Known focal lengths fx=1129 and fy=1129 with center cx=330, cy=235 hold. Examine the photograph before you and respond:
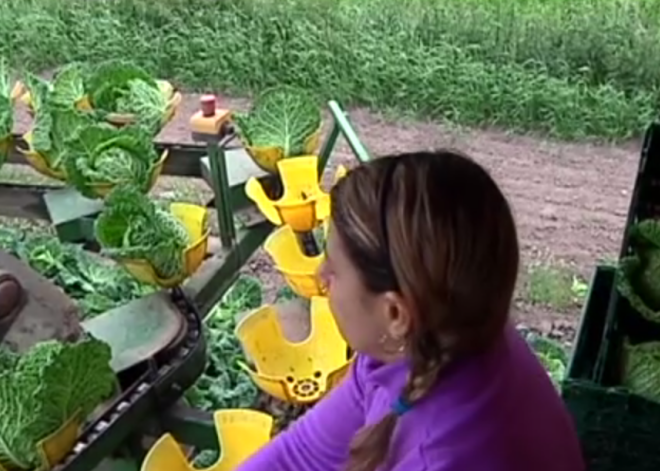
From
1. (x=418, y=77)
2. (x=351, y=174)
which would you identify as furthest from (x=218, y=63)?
(x=351, y=174)

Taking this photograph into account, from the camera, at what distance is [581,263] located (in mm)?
2359

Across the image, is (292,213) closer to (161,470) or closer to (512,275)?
(161,470)

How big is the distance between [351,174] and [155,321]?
0.58 meters

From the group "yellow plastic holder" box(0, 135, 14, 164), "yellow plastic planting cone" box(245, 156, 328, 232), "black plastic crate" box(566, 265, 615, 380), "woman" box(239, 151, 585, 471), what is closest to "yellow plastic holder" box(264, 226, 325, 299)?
"yellow plastic planting cone" box(245, 156, 328, 232)

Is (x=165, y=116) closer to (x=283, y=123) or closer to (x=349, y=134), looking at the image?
(x=283, y=123)

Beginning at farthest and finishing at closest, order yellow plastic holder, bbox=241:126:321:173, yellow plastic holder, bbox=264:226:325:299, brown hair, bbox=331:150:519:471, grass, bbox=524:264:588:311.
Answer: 1. grass, bbox=524:264:588:311
2. yellow plastic holder, bbox=241:126:321:173
3. yellow plastic holder, bbox=264:226:325:299
4. brown hair, bbox=331:150:519:471

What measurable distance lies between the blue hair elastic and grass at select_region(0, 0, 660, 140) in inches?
70.1

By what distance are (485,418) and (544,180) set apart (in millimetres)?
1686

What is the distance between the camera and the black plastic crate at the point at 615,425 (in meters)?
1.18

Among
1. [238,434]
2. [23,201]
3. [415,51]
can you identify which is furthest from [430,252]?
[415,51]

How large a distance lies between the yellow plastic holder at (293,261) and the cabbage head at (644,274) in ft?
1.49

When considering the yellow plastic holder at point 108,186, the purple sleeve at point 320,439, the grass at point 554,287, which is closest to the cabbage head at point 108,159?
the yellow plastic holder at point 108,186

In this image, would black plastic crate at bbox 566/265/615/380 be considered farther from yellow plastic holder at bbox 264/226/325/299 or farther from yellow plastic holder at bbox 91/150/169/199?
yellow plastic holder at bbox 91/150/169/199

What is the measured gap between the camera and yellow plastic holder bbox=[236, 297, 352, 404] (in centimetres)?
147
